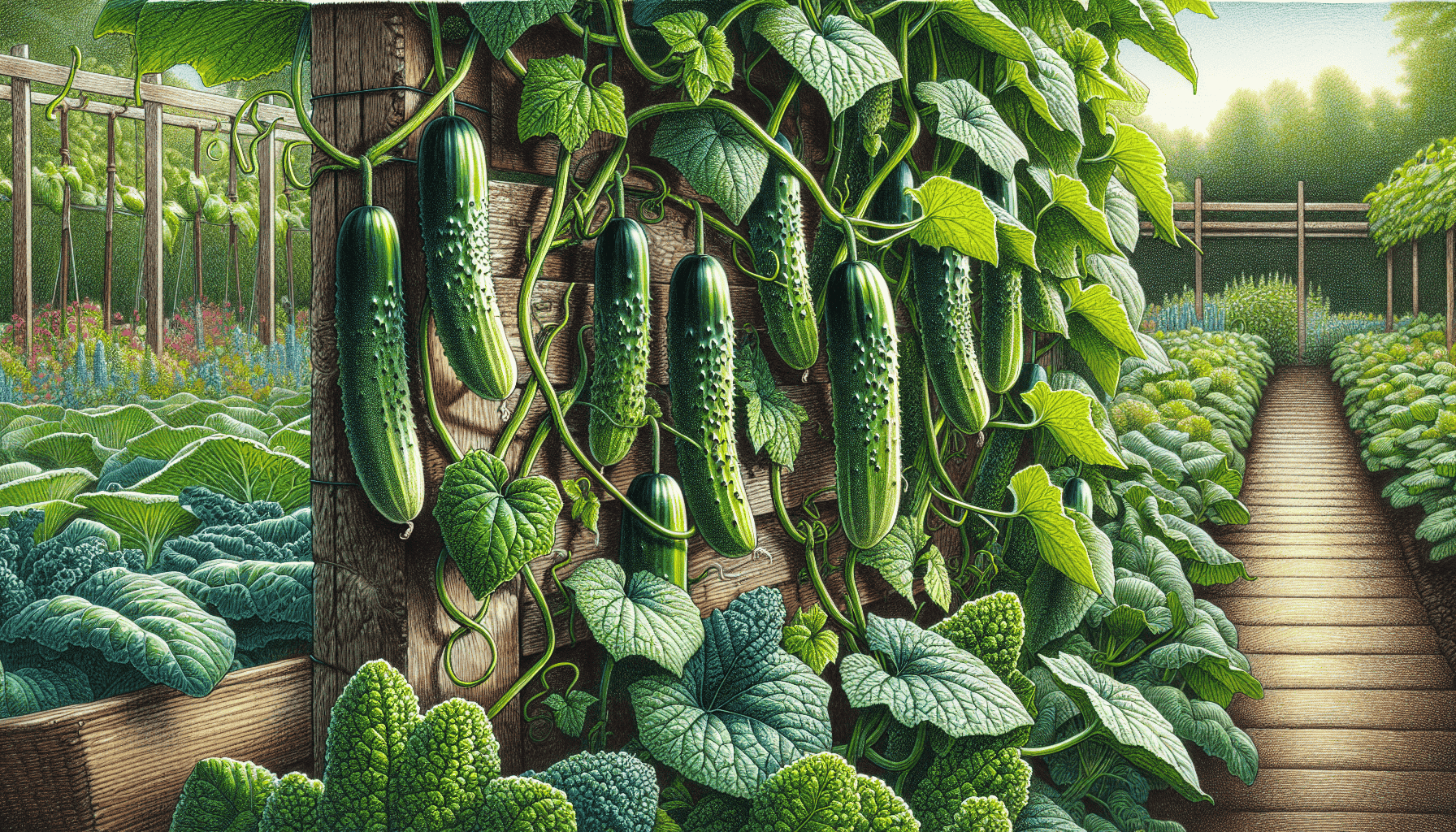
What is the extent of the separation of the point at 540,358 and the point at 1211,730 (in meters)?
1.44

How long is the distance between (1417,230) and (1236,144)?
0.37 metres

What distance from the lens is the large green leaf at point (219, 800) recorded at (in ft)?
2.90

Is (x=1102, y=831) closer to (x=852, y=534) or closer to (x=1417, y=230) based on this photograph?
(x=852, y=534)

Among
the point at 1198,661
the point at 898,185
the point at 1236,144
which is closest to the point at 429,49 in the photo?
the point at 898,185

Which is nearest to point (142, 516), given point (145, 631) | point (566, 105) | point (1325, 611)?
point (145, 631)

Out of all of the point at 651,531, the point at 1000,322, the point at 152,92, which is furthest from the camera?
the point at 152,92

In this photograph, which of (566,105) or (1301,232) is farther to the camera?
(1301,232)

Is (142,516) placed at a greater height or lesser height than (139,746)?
greater

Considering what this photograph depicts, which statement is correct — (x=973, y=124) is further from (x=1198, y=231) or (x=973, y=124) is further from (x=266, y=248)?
(x=266, y=248)

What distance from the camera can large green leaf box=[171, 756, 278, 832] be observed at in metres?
0.88

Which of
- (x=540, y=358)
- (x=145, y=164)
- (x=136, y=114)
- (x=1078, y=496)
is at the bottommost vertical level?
(x=1078, y=496)

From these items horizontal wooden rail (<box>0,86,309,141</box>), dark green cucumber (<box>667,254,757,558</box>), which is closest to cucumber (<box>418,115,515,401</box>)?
dark green cucumber (<box>667,254,757,558</box>)

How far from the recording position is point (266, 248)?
8.24 ft

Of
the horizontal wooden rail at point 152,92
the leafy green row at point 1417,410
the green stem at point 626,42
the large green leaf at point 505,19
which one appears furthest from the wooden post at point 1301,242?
the horizontal wooden rail at point 152,92
